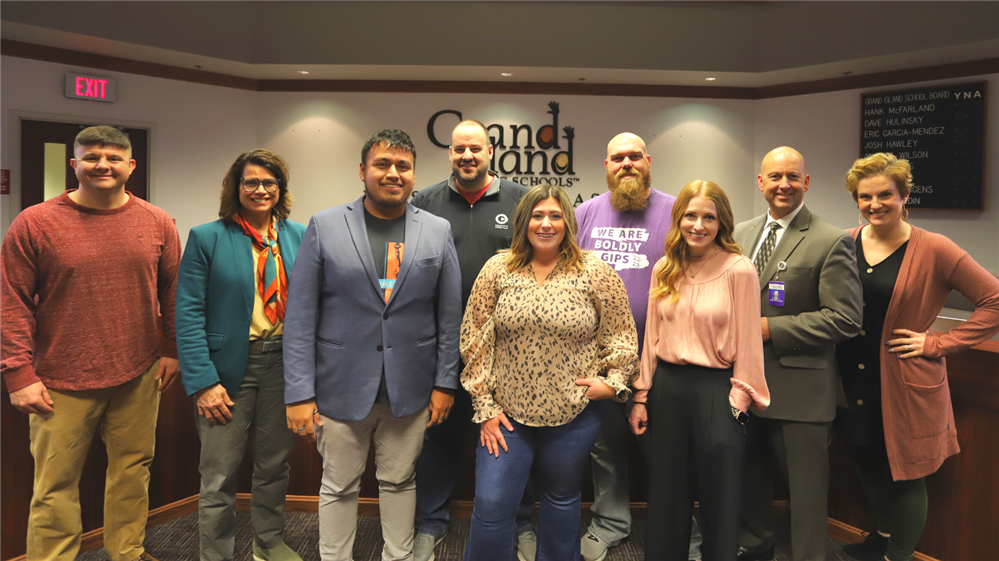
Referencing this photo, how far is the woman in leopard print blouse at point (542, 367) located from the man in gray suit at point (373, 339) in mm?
184

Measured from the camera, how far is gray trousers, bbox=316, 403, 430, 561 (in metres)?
2.29

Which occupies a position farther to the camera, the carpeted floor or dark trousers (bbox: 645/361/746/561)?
the carpeted floor

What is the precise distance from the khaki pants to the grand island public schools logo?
6.79ft

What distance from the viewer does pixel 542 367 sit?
7.03 ft

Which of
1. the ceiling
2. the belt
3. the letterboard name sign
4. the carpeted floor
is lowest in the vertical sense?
the carpeted floor

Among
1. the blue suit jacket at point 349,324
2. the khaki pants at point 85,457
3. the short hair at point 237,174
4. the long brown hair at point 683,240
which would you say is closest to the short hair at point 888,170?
the long brown hair at point 683,240

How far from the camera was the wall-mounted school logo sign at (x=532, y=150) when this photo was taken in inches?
255

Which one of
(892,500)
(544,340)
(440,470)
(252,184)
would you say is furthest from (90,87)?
(892,500)

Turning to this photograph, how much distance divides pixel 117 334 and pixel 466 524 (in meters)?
1.86

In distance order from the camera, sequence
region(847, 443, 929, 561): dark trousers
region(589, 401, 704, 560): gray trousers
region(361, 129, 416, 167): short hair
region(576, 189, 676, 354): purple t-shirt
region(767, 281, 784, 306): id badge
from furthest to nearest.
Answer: region(589, 401, 704, 560): gray trousers, region(576, 189, 676, 354): purple t-shirt, region(847, 443, 929, 561): dark trousers, region(767, 281, 784, 306): id badge, region(361, 129, 416, 167): short hair

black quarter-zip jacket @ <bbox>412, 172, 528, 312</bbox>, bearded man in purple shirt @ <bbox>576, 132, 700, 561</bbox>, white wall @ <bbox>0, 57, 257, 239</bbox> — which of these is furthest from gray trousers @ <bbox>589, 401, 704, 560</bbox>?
white wall @ <bbox>0, 57, 257, 239</bbox>

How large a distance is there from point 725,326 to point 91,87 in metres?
5.99

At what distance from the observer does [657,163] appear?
658cm

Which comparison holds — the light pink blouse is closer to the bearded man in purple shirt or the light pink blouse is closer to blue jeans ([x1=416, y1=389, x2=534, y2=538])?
the bearded man in purple shirt
